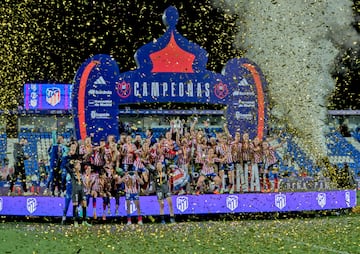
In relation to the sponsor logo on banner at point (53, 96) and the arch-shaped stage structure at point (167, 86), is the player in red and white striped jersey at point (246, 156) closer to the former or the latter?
the arch-shaped stage structure at point (167, 86)

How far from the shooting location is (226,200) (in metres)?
16.0

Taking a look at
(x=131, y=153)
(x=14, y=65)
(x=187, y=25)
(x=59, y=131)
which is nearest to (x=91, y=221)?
(x=131, y=153)

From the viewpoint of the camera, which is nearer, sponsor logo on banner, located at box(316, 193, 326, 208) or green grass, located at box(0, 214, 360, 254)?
green grass, located at box(0, 214, 360, 254)

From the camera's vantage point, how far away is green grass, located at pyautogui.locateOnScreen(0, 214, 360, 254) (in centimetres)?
1093

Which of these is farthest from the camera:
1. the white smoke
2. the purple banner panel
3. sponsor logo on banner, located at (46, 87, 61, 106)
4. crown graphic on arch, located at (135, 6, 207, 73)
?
sponsor logo on banner, located at (46, 87, 61, 106)

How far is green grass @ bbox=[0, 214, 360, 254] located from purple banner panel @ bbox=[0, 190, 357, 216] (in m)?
0.39

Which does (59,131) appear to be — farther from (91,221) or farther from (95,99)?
(91,221)

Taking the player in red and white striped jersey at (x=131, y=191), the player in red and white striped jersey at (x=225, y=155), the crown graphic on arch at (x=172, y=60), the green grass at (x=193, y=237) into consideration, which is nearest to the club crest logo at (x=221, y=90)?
the crown graphic on arch at (x=172, y=60)

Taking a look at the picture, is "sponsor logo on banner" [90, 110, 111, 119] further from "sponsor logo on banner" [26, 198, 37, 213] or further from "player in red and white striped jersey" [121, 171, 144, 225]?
"player in red and white striped jersey" [121, 171, 144, 225]

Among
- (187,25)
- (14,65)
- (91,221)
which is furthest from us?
(14,65)

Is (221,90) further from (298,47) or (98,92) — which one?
(298,47)

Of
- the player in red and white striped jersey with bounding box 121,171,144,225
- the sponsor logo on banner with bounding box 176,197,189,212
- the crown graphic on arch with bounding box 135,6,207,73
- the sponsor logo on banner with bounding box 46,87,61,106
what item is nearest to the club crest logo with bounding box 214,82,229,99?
the crown graphic on arch with bounding box 135,6,207,73

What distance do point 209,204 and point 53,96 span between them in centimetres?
1954

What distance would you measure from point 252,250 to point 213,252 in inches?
23.3
